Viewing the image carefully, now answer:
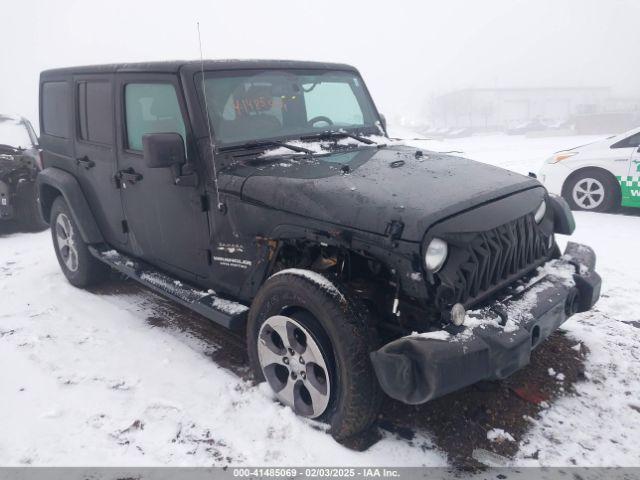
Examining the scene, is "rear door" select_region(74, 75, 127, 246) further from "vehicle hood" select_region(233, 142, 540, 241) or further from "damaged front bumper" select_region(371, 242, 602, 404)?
"damaged front bumper" select_region(371, 242, 602, 404)

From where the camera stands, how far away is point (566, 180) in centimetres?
790

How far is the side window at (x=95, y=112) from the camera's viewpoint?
4.18 m

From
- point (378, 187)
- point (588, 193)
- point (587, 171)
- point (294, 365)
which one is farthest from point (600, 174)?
point (294, 365)

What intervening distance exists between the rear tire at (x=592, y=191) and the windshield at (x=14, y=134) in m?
8.80

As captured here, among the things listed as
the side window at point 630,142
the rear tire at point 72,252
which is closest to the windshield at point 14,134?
the rear tire at point 72,252

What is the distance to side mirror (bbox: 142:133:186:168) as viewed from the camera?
3074 mm

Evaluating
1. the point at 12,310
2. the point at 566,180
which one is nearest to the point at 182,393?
the point at 12,310

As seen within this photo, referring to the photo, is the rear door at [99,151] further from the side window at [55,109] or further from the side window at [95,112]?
the side window at [55,109]

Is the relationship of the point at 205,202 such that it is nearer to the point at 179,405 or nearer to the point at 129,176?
the point at 129,176

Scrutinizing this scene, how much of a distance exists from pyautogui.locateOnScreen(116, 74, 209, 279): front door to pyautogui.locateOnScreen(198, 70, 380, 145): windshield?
0.89 ft

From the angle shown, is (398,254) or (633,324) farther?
(633,324)

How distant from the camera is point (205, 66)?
3.46 meters

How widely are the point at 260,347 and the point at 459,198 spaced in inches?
56.2

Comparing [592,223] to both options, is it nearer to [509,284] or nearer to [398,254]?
[509,284]
